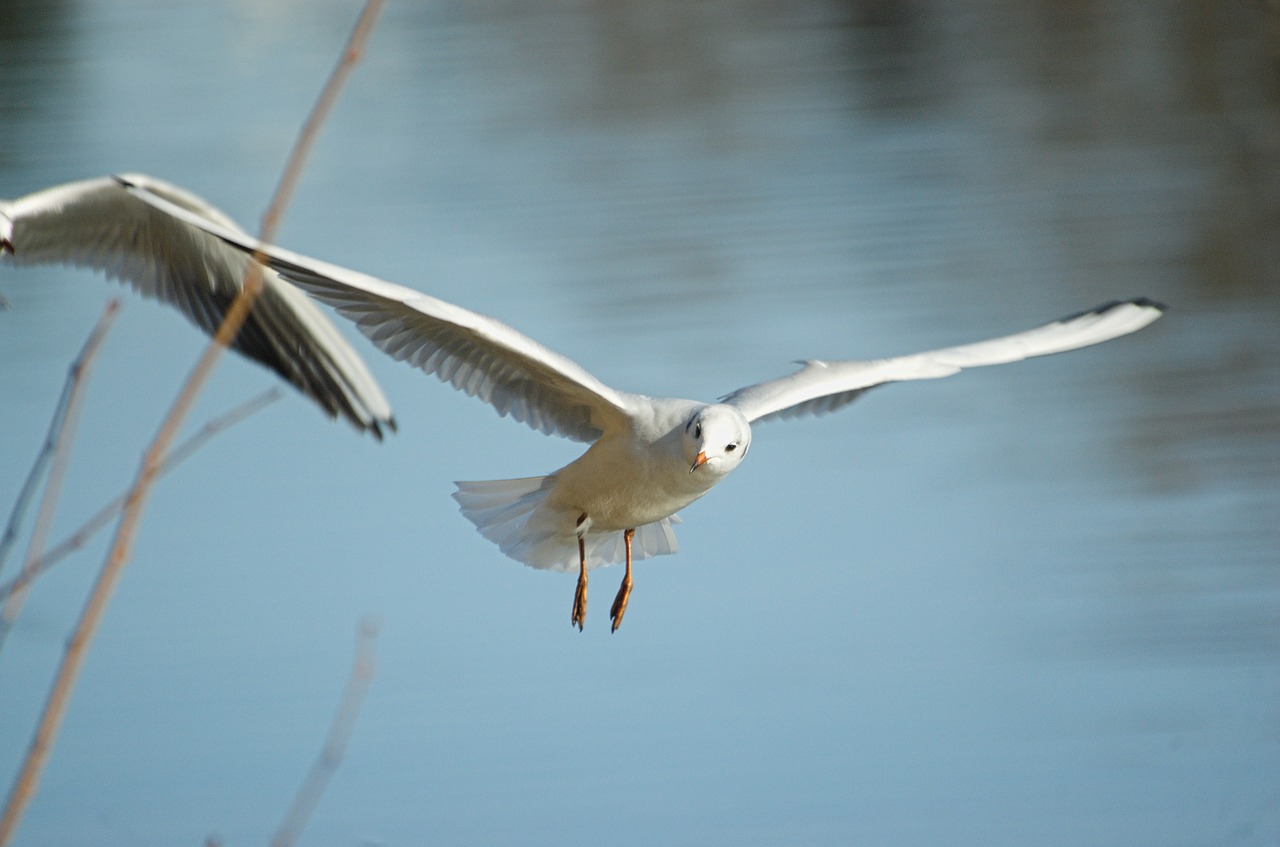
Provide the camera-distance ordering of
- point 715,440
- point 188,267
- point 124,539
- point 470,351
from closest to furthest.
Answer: point 124,539
point 715,440
point 470,351
point 188,267

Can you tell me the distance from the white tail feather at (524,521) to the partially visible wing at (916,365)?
0.33 metres

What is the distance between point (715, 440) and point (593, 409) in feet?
1.29

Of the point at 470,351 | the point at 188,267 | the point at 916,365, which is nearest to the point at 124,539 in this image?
the point at 470,351

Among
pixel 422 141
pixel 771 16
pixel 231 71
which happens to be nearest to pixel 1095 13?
pixel 771 16

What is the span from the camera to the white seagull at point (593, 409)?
214cm

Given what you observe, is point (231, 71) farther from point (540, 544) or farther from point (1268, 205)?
point (540, 544)

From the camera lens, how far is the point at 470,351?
2.39 meters

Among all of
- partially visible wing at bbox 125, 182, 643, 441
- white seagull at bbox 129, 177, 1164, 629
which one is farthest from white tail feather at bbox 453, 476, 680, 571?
partially visible wing at bbox 125, 182, 643, 441

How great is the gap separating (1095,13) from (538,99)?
11.6 ft

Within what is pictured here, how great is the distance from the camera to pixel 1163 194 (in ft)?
21.3

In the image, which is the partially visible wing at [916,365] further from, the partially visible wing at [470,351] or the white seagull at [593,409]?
the partially visible wing at [470,351]

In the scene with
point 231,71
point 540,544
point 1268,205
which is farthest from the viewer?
point 231,71

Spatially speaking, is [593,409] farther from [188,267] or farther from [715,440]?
[188,267]

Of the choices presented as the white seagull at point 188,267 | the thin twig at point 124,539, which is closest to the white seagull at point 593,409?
the white seagull at point 188,267
